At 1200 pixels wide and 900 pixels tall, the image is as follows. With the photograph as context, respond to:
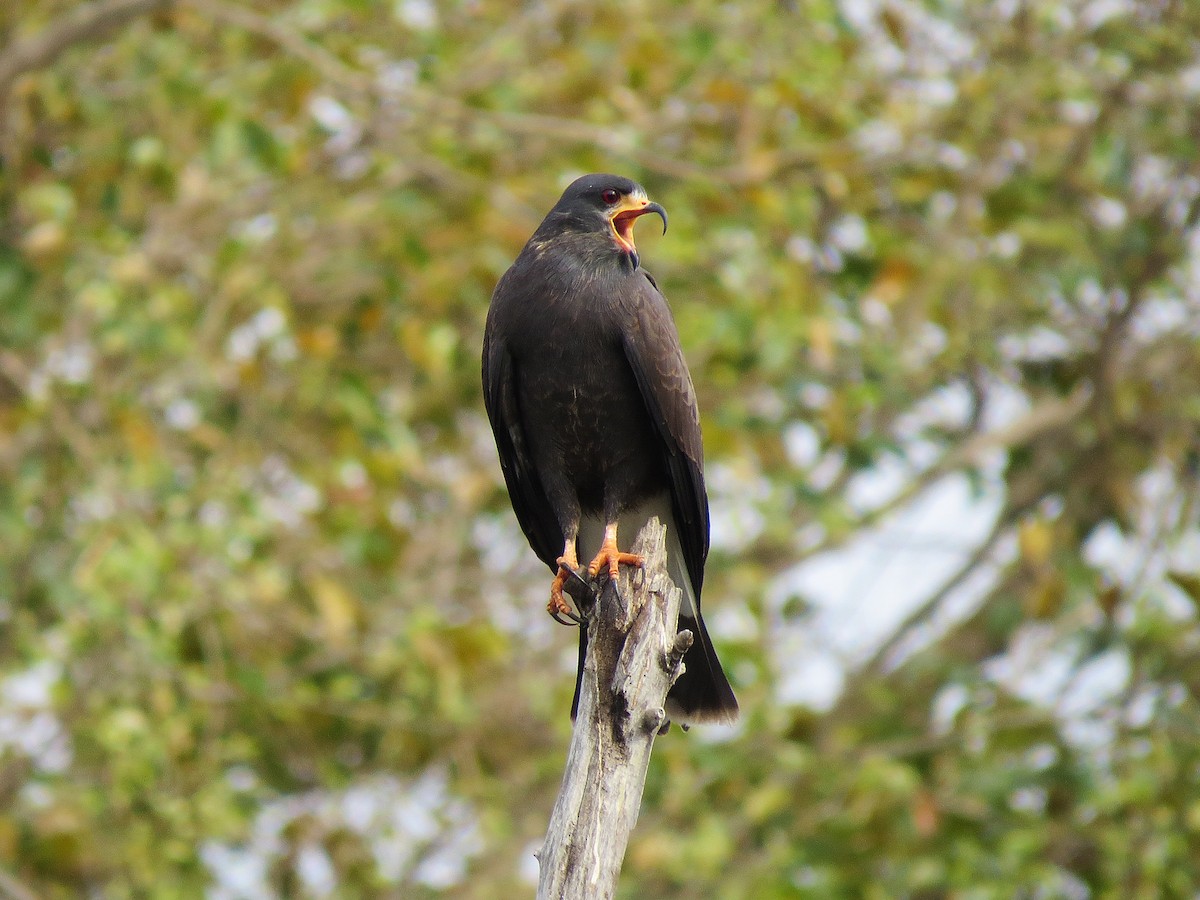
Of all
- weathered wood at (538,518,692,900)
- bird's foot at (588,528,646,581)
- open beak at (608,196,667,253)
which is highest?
open beak at (608,196,667,253)

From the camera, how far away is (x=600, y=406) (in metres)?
3.93

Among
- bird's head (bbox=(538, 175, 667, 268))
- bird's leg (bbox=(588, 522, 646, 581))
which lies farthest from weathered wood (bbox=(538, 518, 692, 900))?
bird's head (bbox=(538, 175, 667, 268))

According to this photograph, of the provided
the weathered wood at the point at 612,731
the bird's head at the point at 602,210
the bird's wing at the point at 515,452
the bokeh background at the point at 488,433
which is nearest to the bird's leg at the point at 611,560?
the weathered wood at the point at 612,731

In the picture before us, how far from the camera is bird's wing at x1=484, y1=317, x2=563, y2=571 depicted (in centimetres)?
405

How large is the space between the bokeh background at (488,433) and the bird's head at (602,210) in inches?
67.5

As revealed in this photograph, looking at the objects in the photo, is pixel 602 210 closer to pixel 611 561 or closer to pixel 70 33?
pixel 611 561

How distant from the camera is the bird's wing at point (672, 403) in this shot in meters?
3.88

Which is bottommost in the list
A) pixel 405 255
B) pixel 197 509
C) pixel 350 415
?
pixel 197 509

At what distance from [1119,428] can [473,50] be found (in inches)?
135

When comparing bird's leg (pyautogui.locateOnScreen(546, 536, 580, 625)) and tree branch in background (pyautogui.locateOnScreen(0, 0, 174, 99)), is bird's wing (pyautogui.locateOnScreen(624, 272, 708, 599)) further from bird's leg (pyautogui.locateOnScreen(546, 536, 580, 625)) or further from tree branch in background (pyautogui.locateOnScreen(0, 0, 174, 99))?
tree branch in background (pyautogui.locateOnScreen(0, 0, 174, 99))

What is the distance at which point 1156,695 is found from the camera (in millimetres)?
6582

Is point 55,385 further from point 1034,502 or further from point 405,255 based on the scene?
point 1034,502

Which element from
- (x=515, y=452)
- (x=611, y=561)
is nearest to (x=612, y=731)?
(x=611, y=561)

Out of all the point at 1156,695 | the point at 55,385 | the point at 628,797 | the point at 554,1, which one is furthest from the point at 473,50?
the point at 628,797
